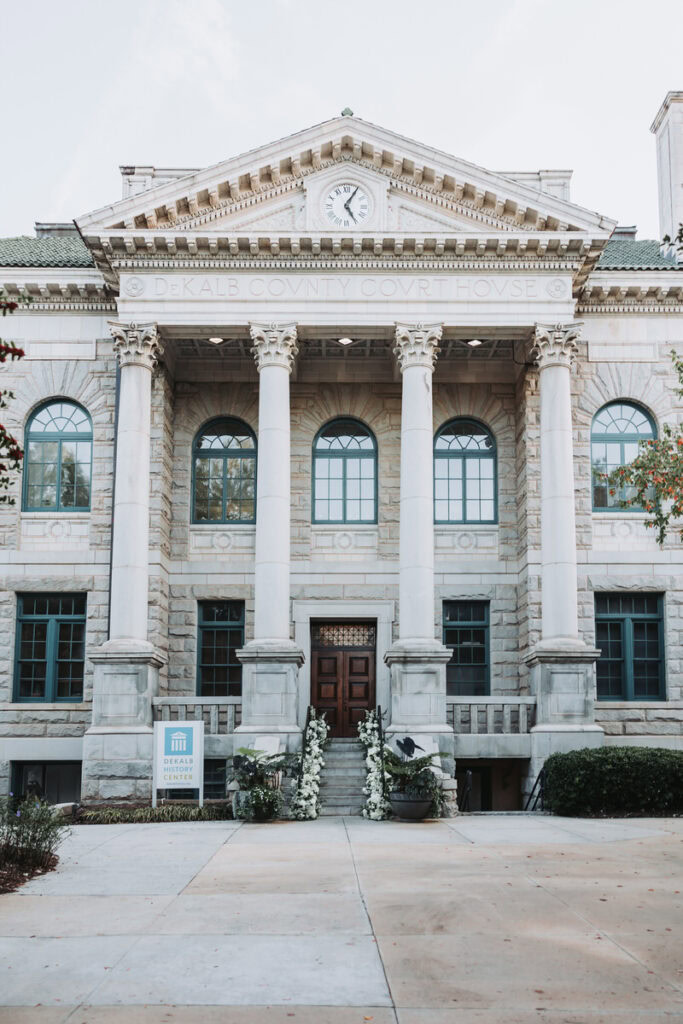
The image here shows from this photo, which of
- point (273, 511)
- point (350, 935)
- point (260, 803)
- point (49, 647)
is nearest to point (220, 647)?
point (49, 647)

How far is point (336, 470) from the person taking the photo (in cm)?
3005

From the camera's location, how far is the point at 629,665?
2823cm

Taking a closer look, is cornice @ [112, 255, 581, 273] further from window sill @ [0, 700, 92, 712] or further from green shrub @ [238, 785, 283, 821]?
green shrub @ [238, 785, 283, 821]

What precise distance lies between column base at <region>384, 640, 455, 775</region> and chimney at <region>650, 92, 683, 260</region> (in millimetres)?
15104

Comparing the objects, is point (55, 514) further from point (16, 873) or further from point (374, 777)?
point (16, 873)

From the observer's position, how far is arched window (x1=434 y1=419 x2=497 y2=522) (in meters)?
29.9

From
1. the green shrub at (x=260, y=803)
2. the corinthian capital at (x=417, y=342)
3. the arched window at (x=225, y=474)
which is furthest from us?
the arched window at (x=225, y=474)

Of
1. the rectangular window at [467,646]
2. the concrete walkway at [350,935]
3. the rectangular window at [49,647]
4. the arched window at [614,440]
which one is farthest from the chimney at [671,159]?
the concrete walkway at [350,935]

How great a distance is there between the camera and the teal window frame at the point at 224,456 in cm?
2962

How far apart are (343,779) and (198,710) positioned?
11.6 feet

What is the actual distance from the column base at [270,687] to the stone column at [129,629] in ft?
7.23

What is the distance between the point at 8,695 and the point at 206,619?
5.01 meters

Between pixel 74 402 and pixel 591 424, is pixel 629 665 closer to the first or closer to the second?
pixel 591 424

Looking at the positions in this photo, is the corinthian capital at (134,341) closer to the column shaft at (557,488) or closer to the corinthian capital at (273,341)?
the corinthian capital at (273,341)
